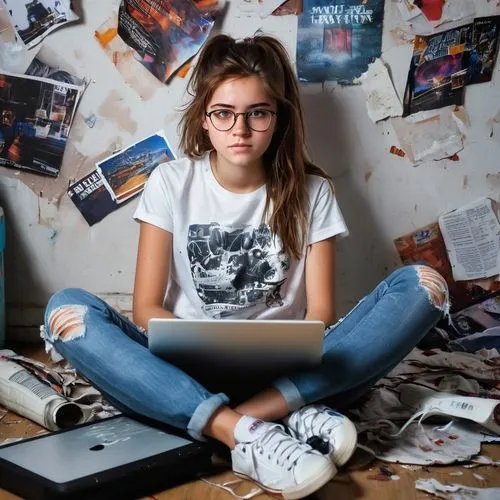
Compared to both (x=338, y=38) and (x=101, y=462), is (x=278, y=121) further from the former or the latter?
(x=101, y=462)

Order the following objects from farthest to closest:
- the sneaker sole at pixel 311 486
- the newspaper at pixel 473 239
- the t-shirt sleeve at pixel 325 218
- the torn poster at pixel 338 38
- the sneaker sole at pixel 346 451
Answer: the newspaper at pixel 473 239 < the torn poster at pixel 338 38 < the t-shirt sleeve at pixel 325 218 < the sneaker sole at pixel 346 451 < the sneaker sole at pixel 311 486

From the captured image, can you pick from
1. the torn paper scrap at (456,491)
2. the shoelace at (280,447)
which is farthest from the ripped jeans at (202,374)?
the torn paper scrap at (456,491)

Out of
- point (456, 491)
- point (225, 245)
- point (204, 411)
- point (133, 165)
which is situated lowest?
point (456, 491)

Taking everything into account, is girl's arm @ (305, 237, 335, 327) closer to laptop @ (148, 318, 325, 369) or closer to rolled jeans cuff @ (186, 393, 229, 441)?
laptop @ (148, 318, 325, 369)

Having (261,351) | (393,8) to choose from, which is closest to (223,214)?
(261,351)

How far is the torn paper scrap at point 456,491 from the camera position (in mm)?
1335

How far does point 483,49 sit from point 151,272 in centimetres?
99

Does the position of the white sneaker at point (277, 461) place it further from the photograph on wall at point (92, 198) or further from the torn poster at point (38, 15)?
the torn poster at point (38, 15)

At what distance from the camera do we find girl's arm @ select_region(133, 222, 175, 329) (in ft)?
5.52

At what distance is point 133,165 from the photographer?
208 centimetres

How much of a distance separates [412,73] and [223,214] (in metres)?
0.64

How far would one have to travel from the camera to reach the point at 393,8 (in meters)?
1.99

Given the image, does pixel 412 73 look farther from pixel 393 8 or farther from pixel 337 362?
pixel 337 362

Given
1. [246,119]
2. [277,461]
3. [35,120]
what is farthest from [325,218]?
[35,120]
